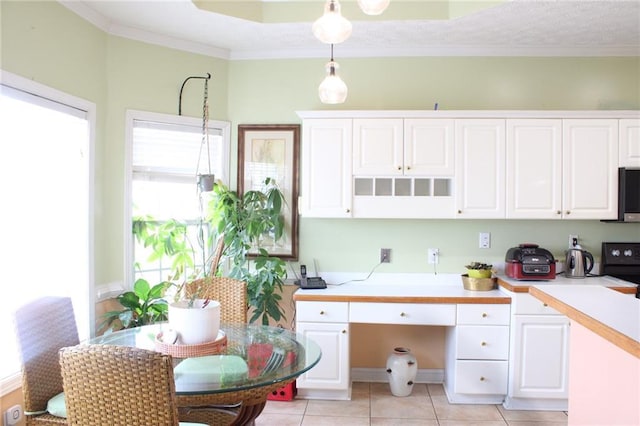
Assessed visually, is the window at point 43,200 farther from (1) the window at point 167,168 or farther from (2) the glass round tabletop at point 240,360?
(2) the glass round tabletop at point 240,360

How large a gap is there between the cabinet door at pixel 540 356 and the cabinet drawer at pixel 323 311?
119 cm

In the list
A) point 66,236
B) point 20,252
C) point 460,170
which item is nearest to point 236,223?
point 66,236

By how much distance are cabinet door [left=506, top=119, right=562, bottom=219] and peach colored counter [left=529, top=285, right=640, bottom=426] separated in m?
1.29

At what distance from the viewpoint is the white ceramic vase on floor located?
127 inches

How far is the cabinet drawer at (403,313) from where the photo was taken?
3088 mm

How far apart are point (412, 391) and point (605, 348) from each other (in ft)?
6.37

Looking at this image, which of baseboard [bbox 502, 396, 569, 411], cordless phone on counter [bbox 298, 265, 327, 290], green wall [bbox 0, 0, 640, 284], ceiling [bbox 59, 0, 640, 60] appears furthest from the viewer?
green wall [bbox 0, 0, 640, 284]

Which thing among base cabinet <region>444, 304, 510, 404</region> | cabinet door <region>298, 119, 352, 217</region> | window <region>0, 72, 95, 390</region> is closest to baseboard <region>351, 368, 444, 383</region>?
base cabinet <region>444, 304, 510, 404</region>

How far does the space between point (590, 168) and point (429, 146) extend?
1.19 m

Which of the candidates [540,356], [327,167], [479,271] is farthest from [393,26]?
[540,356]

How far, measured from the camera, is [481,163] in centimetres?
324

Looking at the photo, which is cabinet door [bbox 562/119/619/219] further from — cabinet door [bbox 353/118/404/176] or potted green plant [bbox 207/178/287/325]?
potted green plant [bbox 207/178/287/325]

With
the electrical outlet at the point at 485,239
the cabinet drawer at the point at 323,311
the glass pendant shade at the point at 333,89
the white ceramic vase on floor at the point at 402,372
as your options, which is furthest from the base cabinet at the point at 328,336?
the glass pendant shade at the point at 333,89

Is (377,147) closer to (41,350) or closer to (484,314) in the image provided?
(484,314)
